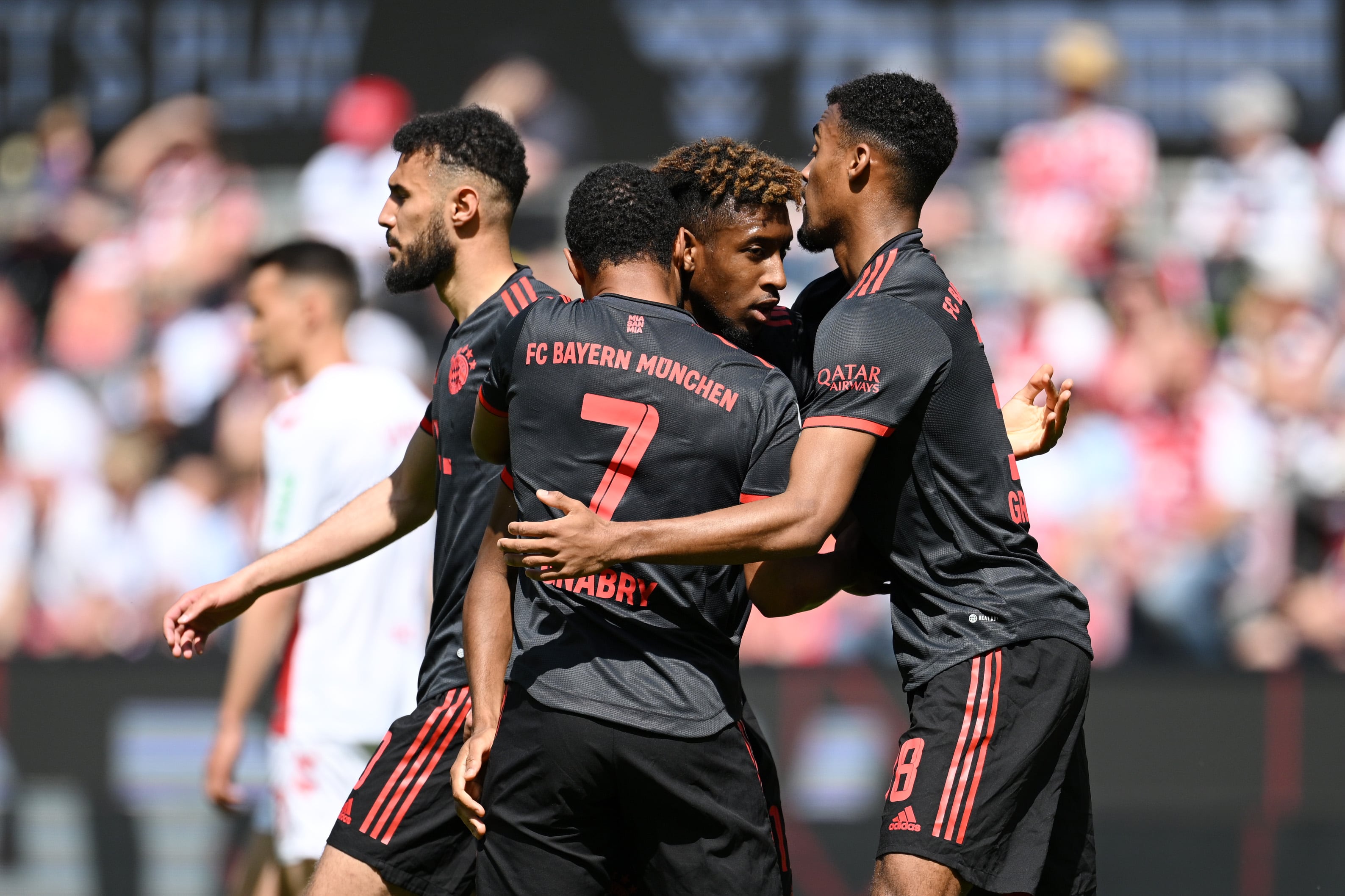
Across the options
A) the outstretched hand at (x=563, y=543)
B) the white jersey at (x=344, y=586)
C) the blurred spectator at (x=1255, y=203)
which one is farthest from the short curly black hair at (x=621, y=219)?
the blurred spectator at (x=1255, y=203)

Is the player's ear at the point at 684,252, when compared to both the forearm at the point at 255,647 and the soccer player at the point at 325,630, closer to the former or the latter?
the soccer player at the point at 325,630

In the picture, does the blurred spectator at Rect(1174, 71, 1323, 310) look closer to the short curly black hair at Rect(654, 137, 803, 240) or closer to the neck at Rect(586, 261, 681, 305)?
the short curly black hair at Rect(654, 137, 803, 240)

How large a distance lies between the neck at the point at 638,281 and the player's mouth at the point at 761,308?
48cm

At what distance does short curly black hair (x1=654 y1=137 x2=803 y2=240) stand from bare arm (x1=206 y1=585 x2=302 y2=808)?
80.9 inches

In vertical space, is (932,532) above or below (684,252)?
below

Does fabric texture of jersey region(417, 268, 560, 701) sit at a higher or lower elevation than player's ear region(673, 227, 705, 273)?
lower

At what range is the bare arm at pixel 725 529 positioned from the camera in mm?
2641

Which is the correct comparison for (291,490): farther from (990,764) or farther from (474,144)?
(990,764)

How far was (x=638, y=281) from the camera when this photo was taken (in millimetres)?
3039

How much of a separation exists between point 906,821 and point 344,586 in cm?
241

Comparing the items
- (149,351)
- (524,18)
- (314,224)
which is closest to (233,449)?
(149,351)

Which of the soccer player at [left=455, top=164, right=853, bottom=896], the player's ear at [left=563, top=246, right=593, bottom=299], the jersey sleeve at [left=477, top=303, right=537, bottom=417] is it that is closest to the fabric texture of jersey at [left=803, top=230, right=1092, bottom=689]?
the soccer player at [left=455, top=164, right=853, bottom=896]

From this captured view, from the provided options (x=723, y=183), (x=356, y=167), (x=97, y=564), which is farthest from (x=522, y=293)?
(x=97, y=564)

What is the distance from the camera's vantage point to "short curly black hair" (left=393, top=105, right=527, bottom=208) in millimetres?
3912
